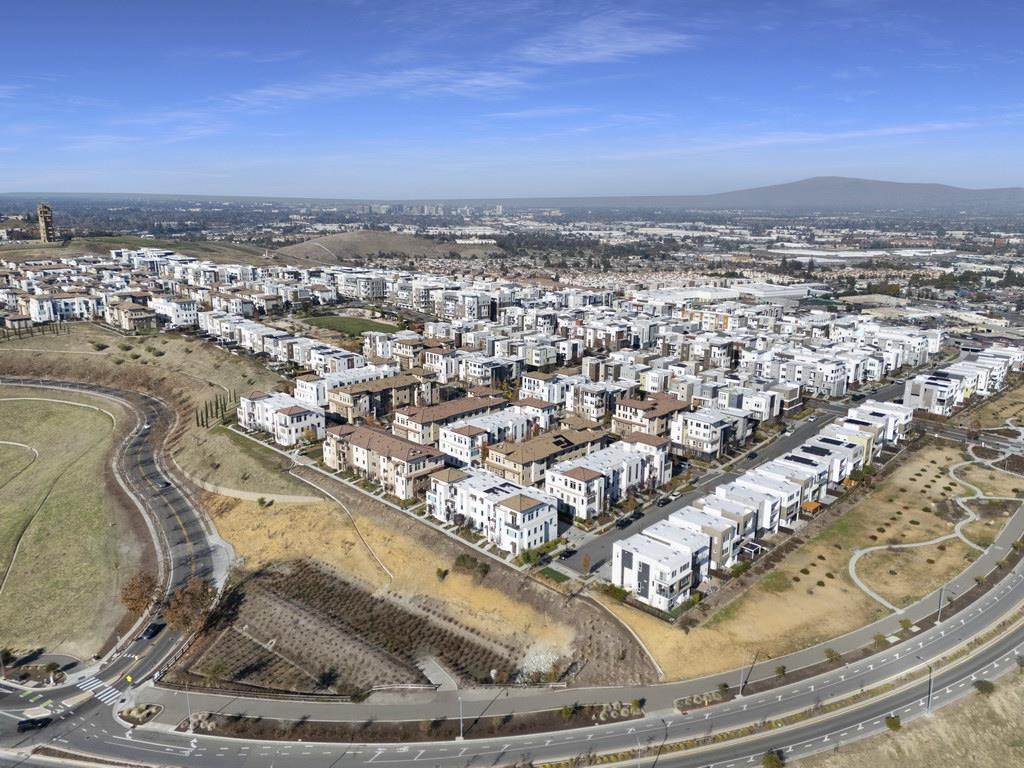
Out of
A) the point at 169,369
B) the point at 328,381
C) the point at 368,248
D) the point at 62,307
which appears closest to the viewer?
the point at 328,381

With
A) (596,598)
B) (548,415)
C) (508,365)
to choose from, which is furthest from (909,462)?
(508,365)

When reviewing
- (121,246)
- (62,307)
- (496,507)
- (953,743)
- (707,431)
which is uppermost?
(121,246)

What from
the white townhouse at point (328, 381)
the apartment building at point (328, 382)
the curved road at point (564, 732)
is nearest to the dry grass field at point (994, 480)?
the curved road at point (564, 732)

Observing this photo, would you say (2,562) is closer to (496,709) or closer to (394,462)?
(394,462)

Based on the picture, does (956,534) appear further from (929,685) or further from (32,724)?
(32,724)

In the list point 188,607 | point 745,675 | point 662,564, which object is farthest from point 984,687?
point 188,607

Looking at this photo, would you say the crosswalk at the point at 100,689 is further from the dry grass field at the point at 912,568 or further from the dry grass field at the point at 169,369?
the dry grass field at the point at 912,568

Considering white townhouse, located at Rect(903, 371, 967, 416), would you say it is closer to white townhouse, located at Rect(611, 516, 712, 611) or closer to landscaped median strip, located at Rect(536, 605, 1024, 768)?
landscaped median strip, located at Rect(536, 605, 1024, 768)

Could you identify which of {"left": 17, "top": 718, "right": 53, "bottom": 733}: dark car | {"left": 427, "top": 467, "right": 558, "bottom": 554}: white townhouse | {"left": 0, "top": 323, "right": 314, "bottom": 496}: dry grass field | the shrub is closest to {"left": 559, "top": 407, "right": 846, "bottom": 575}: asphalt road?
{"left": 427, "top": 467, "right": 558, "bottom": 554}: white townhouse
